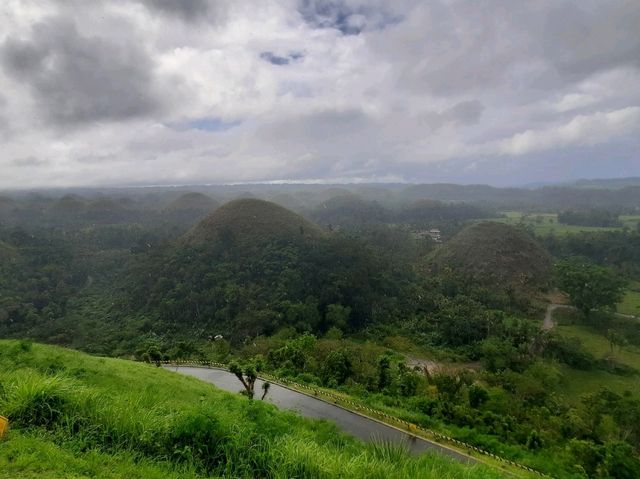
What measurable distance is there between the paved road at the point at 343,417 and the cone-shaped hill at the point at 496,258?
47918mm

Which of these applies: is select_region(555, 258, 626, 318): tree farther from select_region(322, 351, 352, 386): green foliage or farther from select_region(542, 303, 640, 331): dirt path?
select_region(322, 351, 352, 386): green foliage

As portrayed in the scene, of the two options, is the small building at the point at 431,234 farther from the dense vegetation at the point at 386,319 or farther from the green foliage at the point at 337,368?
the green foliage at the point at 337,368

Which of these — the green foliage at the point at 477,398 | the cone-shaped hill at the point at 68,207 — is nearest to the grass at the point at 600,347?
the green foliage at the point at 477,398

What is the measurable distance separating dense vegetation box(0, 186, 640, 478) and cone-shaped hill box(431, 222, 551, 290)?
39cm

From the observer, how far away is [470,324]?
40875 mm

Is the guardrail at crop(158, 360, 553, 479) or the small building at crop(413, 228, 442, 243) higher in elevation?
the guardrail at crop(158, 360, 553, 479)

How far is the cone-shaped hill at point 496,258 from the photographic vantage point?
6143 cm

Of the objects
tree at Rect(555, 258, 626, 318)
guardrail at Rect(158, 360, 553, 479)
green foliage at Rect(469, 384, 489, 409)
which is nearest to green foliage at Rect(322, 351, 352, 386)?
guardrail at Rect(158, 360, 553, 479)

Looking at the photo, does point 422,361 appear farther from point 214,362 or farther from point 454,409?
point 214,362

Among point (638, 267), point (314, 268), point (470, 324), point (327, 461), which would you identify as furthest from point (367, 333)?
point (638, 267)

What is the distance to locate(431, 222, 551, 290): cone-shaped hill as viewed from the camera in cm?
6143

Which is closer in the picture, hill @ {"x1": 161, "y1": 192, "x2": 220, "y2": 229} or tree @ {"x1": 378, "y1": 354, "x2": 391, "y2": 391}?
tree @ {"x1": 378, "y1": 354, "x2": 391, "y2": 391}

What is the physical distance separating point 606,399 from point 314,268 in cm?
4121

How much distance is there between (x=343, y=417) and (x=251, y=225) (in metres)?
63.4
